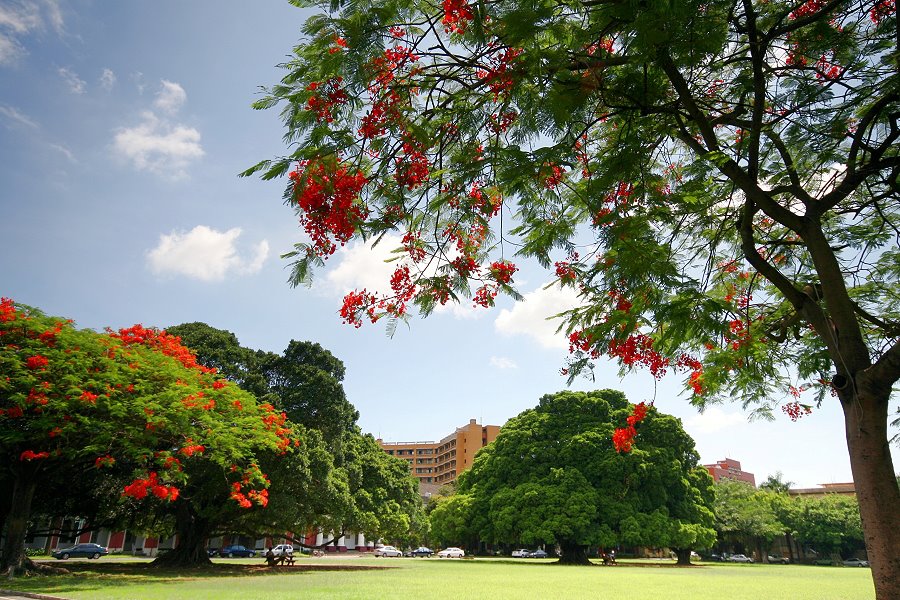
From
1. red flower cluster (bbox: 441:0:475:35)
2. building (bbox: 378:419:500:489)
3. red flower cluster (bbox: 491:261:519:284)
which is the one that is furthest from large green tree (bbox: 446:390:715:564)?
building (bbox: 378:419:500:489)

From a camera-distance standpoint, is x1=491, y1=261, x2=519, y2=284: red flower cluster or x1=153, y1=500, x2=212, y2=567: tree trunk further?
x1=153, y1=500, x2=212, y2=567: tree trunk

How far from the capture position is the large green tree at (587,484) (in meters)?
27.4

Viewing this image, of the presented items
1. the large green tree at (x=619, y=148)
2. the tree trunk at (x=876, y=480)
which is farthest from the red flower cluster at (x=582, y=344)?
the tree trunk at (x=876, y=480)

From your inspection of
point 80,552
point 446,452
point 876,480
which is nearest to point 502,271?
point 876,480

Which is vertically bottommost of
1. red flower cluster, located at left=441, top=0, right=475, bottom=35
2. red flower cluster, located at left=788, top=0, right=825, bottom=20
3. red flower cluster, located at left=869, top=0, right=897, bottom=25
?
red flower cluster, located at left=441, top=0, right=475, bottom=35

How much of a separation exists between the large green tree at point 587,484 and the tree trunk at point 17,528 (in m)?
20.3

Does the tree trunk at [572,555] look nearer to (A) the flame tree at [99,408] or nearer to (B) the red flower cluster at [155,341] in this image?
(A) the flame tree at [99,408]

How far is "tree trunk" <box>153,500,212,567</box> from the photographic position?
20531mm

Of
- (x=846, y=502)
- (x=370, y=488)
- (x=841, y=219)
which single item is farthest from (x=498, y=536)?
(x=846, y=502)

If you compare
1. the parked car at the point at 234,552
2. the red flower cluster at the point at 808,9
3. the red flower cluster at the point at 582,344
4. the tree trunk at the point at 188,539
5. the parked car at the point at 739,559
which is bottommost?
the parked car at the point at 739,559

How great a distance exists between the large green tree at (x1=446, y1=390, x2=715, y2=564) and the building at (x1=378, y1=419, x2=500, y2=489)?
112 ft

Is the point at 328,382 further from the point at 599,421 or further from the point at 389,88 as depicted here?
the point at 389,88

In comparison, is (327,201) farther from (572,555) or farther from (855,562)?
(855,562)

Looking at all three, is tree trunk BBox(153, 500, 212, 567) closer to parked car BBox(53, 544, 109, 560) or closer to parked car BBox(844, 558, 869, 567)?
parked car BBox(53, 544, 109, 560)
